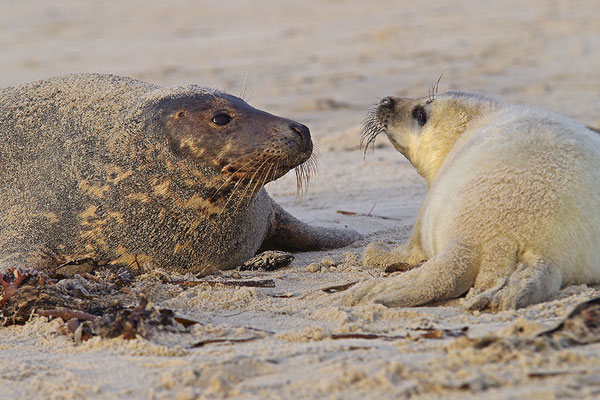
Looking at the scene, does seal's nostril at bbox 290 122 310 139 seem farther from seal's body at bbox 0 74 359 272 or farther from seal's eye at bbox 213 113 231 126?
seal's eye at bbox 213 113 231 126

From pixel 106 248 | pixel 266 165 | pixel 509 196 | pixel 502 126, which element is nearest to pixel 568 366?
pixel 509 196

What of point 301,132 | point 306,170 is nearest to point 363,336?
point 301,132

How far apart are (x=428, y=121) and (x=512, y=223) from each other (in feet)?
4.65

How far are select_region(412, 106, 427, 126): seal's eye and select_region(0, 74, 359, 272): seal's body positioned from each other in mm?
713

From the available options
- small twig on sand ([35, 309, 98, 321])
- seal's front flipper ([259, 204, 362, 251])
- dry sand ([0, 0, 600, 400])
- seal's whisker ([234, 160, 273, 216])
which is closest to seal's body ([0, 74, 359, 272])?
seal's whisker ([234, 160, 273, 216])

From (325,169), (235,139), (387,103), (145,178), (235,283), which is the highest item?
(387,103)

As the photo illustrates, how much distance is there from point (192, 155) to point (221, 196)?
0.81 feet

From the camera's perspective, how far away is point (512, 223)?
3.47 metres

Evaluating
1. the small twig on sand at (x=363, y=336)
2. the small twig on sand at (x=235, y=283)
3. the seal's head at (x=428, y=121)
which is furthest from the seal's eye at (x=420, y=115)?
the small twig on sand at (x=363, y=336)

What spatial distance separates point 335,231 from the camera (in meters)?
5.44

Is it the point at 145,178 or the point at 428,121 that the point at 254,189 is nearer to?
the point at 145,178

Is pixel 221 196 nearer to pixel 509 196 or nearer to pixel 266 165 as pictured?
pixel 266 165

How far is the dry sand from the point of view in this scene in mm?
2594

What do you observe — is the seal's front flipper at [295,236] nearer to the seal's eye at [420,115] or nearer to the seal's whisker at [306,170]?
the seal's whisker at [306,170]
